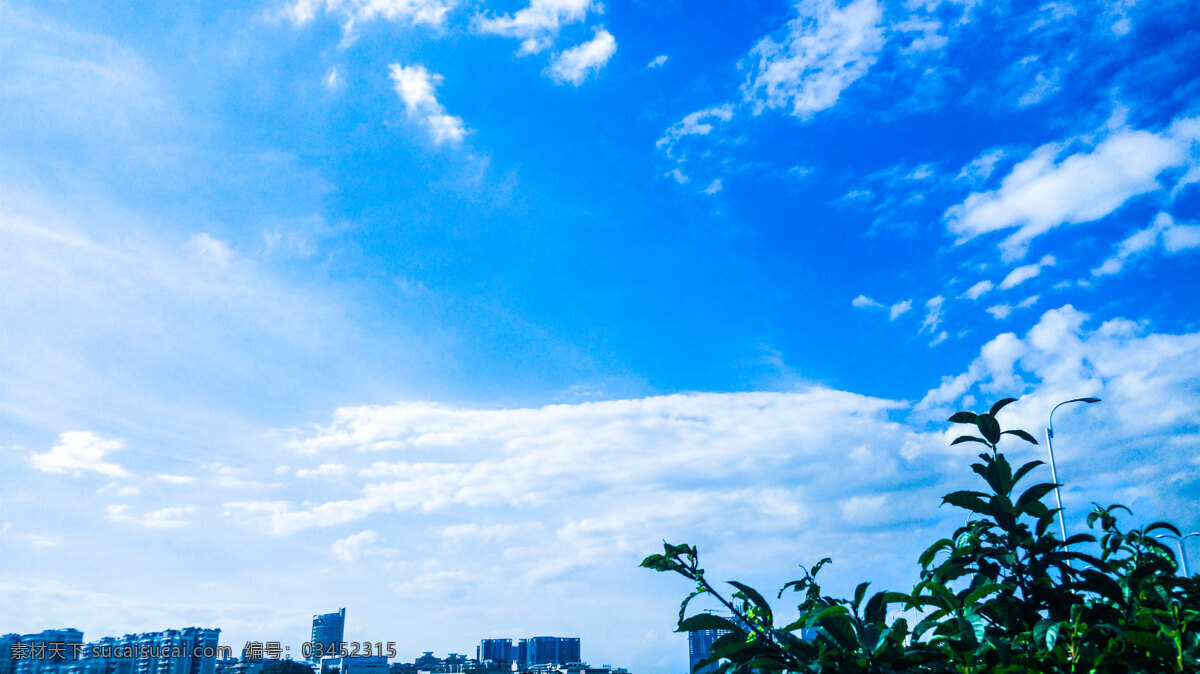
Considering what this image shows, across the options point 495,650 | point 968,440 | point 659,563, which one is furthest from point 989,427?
point 495,650

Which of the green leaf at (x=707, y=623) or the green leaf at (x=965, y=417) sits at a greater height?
the green leaf at (x=965, y=417)

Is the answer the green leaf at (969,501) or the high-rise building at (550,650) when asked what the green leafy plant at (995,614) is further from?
the high-rise building at (550,650)

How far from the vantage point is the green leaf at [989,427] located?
334 centimetres

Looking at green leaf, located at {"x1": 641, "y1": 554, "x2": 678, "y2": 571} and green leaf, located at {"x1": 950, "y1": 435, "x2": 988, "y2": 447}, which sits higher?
green leaf, located at {"x1": 950, "y1": 435, "x2": 988, "y2": 447}

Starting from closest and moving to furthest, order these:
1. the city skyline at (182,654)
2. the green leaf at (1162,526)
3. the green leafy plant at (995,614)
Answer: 1. the green leafy plant at (995,614)
2. the green leaf at (1162,526)
3. the city skyline at (182,654)

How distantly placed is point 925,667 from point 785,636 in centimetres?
50

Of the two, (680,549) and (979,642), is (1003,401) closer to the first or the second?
(979,642)

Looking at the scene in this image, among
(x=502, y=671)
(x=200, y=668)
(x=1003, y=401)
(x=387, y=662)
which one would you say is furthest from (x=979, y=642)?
(x=200, y=668)

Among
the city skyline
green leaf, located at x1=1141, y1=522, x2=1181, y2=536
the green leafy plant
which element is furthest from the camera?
the city skyline

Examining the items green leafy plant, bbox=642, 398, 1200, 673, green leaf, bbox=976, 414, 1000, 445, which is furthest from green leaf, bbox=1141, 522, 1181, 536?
green leaf, bbox=976, 414, 1000, 445

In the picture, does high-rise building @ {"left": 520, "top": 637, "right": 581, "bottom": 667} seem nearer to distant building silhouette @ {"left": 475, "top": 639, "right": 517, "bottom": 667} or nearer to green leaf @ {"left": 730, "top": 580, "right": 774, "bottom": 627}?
distant building silhouette @ {"left": 475, "top": 639, "right": 517, "bottom": 667}

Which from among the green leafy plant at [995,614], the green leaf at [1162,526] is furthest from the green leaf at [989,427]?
the green leaf at [1162,526]

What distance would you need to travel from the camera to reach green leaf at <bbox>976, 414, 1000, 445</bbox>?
3342 mm

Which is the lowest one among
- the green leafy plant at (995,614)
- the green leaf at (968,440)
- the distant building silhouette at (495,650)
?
the distant building silhouette at (495,650)
